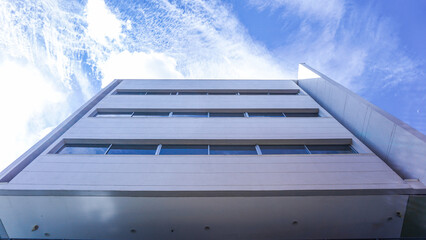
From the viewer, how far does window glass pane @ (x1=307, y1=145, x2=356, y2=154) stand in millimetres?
8636

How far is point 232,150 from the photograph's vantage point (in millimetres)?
8734

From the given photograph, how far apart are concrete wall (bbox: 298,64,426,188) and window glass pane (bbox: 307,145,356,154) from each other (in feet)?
2.62

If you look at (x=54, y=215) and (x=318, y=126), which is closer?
(x=54, y=215)

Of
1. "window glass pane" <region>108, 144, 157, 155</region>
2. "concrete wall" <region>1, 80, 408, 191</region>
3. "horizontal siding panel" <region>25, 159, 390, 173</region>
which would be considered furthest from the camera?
"window glass pane" <region>108, 144, 157, 155</region>

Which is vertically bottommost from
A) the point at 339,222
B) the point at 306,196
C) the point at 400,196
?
the point at 339,222

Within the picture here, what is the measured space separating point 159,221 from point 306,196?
14.5 feet

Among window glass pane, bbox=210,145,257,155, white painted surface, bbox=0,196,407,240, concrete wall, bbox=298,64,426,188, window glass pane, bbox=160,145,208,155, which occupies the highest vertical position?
concrete wall, bbox=298,64,426,188

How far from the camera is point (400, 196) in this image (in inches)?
245

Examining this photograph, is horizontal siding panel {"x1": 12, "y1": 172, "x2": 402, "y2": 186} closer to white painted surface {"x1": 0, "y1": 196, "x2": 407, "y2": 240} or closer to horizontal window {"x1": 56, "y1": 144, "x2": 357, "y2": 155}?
white painted surface {"x1": 0, "y1": 196, "x2": 407, "y2": 240}

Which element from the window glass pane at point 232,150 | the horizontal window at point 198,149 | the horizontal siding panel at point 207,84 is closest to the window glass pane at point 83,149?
the horizontal window at point 198,149

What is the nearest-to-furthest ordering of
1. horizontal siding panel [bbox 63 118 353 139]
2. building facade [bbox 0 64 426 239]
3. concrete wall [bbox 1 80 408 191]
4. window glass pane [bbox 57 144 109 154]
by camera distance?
building facade [bbox 0 64 426 239] < concrete wall [bbox 1 80 408 191] < window glass pane [bbox 57 144 109 154] < horizontal siding panel [bbox 63 118 353 139]

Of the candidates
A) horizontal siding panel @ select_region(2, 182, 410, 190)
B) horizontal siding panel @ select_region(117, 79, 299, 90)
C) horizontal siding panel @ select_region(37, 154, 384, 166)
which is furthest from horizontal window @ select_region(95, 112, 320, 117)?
horizontal siding panel @ select_region(2, 182, 410, 190)

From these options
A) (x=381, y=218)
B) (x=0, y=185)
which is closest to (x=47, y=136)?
(x=0, y=185)

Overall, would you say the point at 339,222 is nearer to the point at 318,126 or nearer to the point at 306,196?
the point at 306,196
